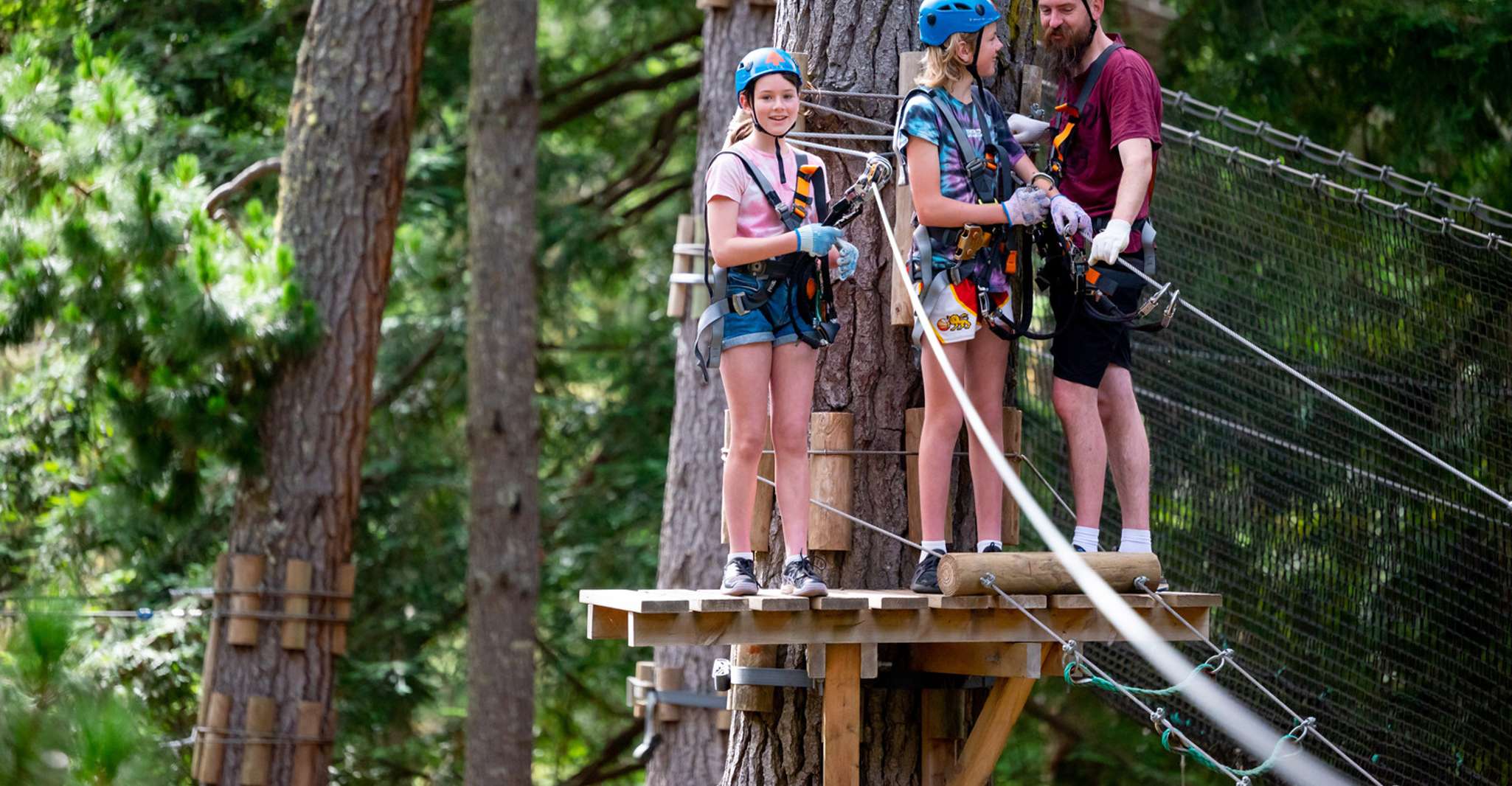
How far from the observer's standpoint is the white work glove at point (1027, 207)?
318cm

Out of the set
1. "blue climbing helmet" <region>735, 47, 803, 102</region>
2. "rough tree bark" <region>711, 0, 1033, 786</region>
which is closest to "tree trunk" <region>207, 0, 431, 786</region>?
"rough tree bark" <region>711, 0, 1033, 786</region>

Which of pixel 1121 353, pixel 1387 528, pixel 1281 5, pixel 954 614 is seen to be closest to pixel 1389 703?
pixel 1387 528

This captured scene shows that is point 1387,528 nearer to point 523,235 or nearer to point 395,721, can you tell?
point 523,235

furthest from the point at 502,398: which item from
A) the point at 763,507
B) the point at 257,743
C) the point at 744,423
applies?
the point at 744,423

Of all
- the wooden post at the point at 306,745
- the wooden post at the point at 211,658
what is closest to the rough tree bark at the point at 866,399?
the wooden post at the point at 306,745

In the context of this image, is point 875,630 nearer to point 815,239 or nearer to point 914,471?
point 914,471

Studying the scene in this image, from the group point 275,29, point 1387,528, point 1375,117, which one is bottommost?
point 1387,528

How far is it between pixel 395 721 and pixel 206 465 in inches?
101

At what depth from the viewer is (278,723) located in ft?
19.5

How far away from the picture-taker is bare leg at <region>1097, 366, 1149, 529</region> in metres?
3.45

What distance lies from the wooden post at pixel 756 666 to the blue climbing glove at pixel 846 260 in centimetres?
Answer: 91

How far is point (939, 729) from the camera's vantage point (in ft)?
11.3

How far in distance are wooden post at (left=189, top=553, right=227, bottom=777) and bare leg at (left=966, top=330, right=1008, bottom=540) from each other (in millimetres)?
3797

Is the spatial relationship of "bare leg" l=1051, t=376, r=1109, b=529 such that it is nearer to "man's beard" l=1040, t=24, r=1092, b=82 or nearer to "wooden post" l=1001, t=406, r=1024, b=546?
"wooden post" l=1001, t=406, r=1024, b=546
